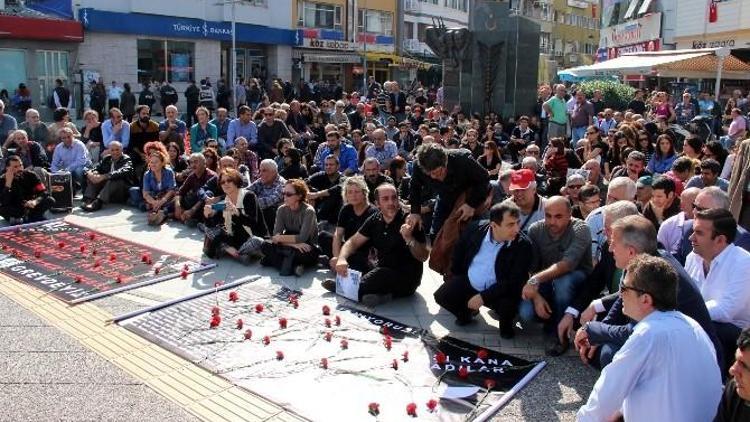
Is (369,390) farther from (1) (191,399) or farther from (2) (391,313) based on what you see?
(2) (391,313)

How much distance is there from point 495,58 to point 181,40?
64.3 ft

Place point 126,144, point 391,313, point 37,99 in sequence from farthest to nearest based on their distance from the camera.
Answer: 1. point 37,99
2. point 126,144
3. point 391,313

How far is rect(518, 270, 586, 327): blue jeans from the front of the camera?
5750 mm

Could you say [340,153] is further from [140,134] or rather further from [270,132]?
[140,134]

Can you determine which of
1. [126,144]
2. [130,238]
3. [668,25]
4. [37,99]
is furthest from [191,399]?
[668,25]

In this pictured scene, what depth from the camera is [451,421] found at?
15.2 feet

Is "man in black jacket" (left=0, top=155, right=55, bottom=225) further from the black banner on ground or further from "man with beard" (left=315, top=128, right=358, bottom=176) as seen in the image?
"man with beard" (left=315, top=128, right=358, bottom=176)

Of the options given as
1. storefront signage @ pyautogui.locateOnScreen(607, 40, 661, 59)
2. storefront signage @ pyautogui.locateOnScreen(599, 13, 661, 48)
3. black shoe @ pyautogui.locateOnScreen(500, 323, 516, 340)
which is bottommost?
black shoe @ pyautogui.locateOnScreen(500, 323, 516, 340)

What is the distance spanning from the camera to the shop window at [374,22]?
4647 cm

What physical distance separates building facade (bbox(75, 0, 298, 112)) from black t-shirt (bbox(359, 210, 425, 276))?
24.2m

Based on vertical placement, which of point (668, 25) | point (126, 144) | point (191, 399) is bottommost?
point (191, 399)

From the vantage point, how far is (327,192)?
9.84 meters

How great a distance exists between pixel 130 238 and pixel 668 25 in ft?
124

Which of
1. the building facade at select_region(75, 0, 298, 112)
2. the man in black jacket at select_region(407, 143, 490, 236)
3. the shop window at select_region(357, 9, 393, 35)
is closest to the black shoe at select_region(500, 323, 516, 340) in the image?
the man in black jacket at select_region(407, 143, 490, 236)
